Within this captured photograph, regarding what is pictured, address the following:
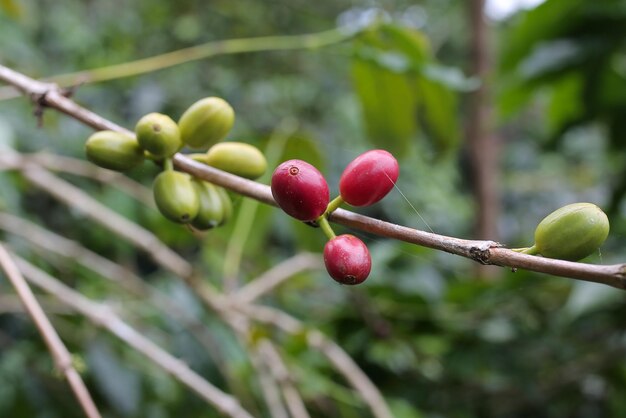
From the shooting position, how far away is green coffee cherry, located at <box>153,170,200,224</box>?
0.37 metres

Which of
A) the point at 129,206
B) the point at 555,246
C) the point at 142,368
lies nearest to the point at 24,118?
the point at 129,206

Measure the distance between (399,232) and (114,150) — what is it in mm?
192

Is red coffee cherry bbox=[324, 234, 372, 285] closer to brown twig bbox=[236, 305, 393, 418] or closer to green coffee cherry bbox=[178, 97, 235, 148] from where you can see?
green coffee cherry bbox=[178, 97, 235, 148]

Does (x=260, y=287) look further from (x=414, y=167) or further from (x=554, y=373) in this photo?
(x=414, y=167)

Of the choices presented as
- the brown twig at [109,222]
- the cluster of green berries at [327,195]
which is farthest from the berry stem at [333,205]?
the brown twig at [109,222]

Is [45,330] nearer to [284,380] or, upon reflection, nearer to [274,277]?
[284,380]

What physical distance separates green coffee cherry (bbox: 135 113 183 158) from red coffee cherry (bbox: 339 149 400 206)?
0.11 meters

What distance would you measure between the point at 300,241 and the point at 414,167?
127 centimetres

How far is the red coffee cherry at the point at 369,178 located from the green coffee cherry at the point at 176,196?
10 cm

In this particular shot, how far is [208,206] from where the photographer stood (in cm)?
39

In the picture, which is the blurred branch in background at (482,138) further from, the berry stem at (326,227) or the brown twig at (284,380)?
the berry stem at (326,227)

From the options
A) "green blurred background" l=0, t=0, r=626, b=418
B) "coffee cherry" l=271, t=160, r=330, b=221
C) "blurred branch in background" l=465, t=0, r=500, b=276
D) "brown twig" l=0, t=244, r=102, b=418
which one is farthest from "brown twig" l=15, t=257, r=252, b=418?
"blurred branch in background" l=465, t=0, r=500, b=276

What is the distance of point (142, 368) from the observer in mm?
1509

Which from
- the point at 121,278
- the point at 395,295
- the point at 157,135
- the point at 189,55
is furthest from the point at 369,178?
the point at 121,278
